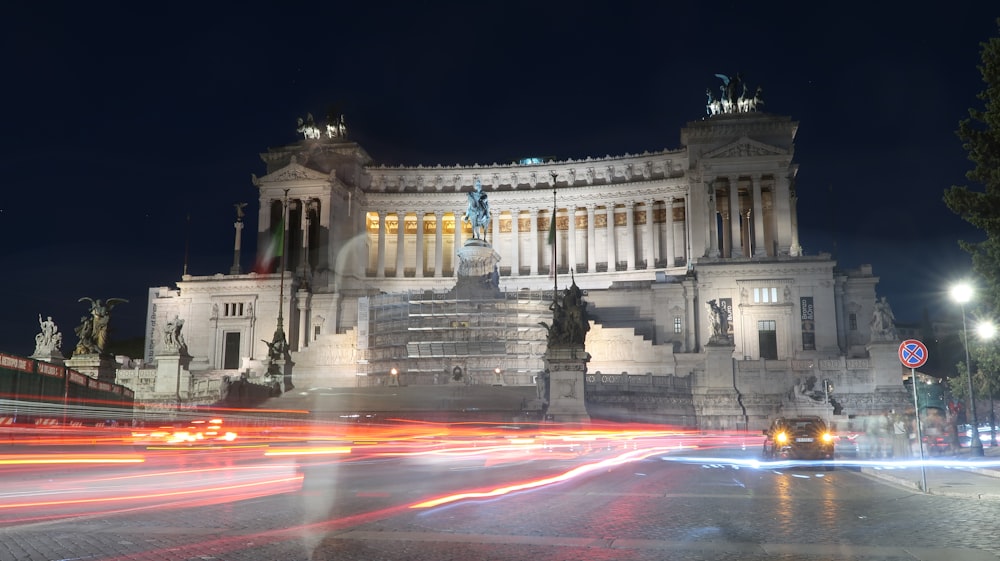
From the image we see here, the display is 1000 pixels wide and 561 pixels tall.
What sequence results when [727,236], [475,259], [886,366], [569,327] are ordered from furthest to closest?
[727,236] → [475,259] → [886,366] → [569,327]

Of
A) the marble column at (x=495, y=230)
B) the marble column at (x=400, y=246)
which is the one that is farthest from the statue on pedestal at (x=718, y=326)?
the marble column at (x=400, y=246)

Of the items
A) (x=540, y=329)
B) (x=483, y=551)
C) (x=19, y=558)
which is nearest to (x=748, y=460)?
(x=483, y=551)

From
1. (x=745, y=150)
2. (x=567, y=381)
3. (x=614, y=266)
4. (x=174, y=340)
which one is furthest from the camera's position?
(x=614, y=266)

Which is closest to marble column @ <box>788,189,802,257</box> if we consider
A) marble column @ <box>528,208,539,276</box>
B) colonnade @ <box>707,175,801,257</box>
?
colonnade @ <box>707,175,801,257</box>

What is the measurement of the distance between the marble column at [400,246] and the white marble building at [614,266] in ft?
1.67

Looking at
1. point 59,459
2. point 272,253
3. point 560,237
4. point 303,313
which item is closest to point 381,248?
point 272,253

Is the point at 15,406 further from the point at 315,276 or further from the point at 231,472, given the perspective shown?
the point at 315,276

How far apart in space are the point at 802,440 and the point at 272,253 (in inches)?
2739

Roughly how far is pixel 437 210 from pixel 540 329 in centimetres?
3112

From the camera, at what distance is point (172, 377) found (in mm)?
56125

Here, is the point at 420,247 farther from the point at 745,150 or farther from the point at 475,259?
the point at 745,150

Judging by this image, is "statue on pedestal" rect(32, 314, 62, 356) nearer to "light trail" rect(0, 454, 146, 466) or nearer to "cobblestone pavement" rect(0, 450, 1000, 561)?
"light trail" rect(0, 454, 146, 466)

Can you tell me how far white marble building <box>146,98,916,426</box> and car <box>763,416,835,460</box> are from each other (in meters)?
23.9

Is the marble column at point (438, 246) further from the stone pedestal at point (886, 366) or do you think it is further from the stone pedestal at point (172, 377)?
the stone pedestal at point (886, 366)
